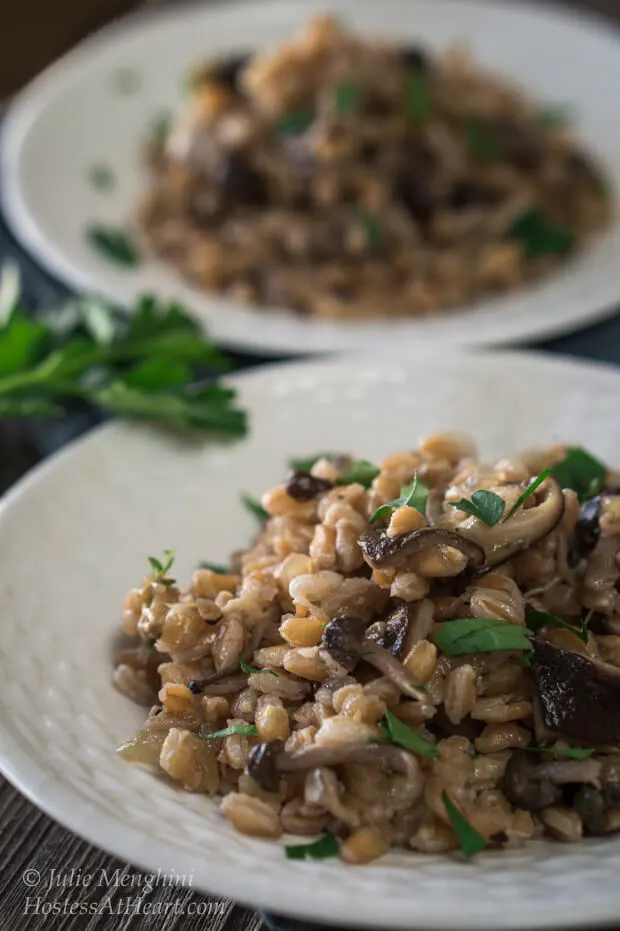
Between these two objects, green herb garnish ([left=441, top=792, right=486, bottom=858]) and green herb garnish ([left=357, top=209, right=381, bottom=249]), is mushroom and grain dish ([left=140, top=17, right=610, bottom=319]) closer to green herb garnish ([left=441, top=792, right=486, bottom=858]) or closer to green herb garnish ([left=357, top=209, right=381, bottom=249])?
green herb garnish ([left=357, top=209, right=381, bottom=249])

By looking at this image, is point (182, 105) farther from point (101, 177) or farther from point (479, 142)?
point (479, 142)

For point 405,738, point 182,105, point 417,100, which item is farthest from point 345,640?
point 182,105

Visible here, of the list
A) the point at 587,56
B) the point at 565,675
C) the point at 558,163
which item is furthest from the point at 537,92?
the point at 565,675

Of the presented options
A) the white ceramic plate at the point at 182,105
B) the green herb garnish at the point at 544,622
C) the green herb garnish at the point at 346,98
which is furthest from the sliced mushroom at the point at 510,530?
the green herb garnish at the point at 346,98

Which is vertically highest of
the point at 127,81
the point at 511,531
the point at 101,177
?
the point at 511,531

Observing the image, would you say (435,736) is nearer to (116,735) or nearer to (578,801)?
(578,801)

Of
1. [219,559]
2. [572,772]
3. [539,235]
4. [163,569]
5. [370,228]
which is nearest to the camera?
[572,772]

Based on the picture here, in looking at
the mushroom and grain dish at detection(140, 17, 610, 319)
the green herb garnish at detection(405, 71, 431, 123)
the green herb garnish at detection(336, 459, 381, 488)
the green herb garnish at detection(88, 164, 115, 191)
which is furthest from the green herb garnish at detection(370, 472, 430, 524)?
the green herb garnish at detection(88, 164, 115, 191)

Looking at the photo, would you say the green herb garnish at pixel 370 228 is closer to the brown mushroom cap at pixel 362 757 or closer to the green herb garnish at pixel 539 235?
the green herb garnish at pixel 539 235
